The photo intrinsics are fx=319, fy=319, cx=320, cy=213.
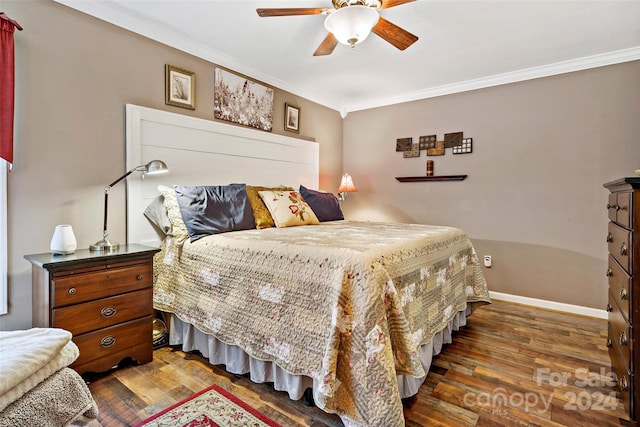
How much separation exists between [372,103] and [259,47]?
1.99m

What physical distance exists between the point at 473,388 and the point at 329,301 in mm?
1075

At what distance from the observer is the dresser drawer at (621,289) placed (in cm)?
148

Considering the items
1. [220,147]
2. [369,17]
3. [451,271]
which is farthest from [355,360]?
[220,147]

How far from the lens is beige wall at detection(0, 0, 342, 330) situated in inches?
75.4

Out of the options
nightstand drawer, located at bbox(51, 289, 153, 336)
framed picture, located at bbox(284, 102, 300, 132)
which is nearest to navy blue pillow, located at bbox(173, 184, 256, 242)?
nightstand drawer, located at bbox(51, 289, 153, 336)

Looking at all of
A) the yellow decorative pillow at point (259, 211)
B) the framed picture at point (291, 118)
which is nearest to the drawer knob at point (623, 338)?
the yellow decorative pillow at point (259, 211)

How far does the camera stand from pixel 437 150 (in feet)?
12.7

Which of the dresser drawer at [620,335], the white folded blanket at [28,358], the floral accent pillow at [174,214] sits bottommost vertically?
the dresser drawer at [620,335]

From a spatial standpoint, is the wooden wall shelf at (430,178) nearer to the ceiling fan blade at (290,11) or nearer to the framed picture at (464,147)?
the framed picture at (464,147)

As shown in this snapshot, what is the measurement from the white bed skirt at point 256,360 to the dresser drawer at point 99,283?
1.38 ft

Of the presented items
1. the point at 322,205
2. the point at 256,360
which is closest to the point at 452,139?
the point at 322,205

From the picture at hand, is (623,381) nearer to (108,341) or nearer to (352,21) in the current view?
(352,21)

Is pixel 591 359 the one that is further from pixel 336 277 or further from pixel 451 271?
pixel 336 277

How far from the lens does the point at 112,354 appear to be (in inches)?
73.4
